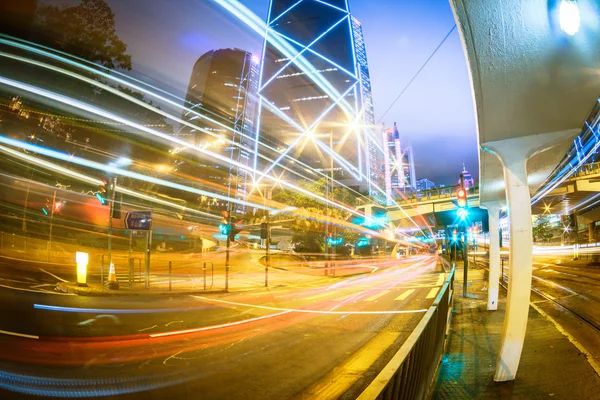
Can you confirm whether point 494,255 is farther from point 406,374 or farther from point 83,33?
point 83,33

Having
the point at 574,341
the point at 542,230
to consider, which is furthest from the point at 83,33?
the point at 542,230

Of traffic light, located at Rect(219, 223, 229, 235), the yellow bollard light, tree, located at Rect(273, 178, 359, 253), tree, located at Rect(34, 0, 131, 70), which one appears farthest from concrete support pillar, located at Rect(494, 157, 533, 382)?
tree, located at Rect(273, 178, 359, 253)

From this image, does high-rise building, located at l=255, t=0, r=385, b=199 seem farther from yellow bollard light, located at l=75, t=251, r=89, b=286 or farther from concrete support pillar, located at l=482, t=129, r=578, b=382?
concrete support pillar, located at l=482, t=129, r=578, b=382

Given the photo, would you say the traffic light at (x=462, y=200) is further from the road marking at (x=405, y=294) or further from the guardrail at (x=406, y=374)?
the guardrail at (x=406, y=374)

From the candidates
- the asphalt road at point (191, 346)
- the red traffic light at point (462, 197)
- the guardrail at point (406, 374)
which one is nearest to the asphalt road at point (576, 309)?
the asphalt road at point (191, 346)

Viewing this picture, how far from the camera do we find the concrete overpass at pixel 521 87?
3140 mm

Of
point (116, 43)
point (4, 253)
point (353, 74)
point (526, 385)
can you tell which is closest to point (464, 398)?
point (526, 385)

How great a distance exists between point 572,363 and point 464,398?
232 cm

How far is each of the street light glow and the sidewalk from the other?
403cm

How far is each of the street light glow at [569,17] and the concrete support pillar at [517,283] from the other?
1.97 m

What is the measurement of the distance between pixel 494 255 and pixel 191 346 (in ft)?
29.8

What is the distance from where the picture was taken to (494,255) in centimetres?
1014

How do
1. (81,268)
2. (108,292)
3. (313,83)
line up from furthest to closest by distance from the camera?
(313,83)
(81,268)
(108,292)

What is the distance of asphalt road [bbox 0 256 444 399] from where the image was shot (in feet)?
15.0
